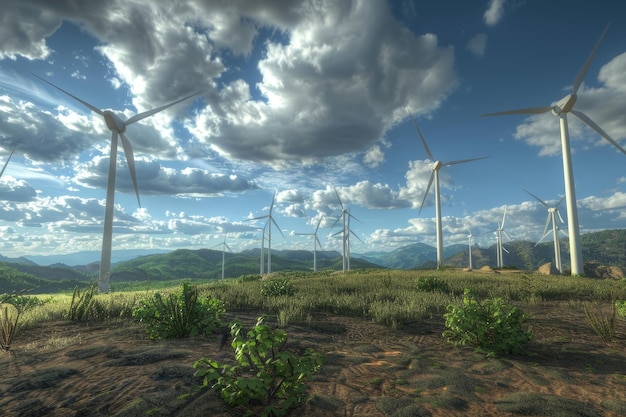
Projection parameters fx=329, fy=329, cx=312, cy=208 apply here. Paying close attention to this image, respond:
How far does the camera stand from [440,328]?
1035 centimetres

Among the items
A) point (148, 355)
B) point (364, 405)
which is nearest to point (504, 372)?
point (364, 405)

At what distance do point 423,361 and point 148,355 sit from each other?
591 cm

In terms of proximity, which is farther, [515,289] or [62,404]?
[515,289]

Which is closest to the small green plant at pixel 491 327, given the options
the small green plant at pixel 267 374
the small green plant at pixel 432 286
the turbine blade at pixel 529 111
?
the small green plant at pixel 267 374

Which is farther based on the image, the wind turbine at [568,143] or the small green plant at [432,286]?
the wind turbine at [568,143]

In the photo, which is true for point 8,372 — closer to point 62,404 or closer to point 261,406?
point 62,404

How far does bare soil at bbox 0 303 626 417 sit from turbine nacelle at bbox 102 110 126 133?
38.2m

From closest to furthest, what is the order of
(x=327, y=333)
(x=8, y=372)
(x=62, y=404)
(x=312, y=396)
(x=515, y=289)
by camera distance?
(x=62, y=404), (x=312, y=396), (x=8, y=372), (x=327, y=333), (x=515, y=289)

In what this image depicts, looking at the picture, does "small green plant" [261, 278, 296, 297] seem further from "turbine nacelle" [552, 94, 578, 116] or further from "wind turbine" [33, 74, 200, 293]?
"turbine nacelle" [552, 94, 578, 116]

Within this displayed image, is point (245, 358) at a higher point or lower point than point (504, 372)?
higher

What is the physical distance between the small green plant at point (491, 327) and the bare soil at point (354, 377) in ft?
1.03

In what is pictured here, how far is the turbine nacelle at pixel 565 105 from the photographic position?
142ft

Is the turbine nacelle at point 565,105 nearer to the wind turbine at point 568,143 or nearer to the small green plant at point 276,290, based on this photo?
the wind turbine at point 568,143

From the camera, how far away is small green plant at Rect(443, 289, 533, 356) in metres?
7.53
